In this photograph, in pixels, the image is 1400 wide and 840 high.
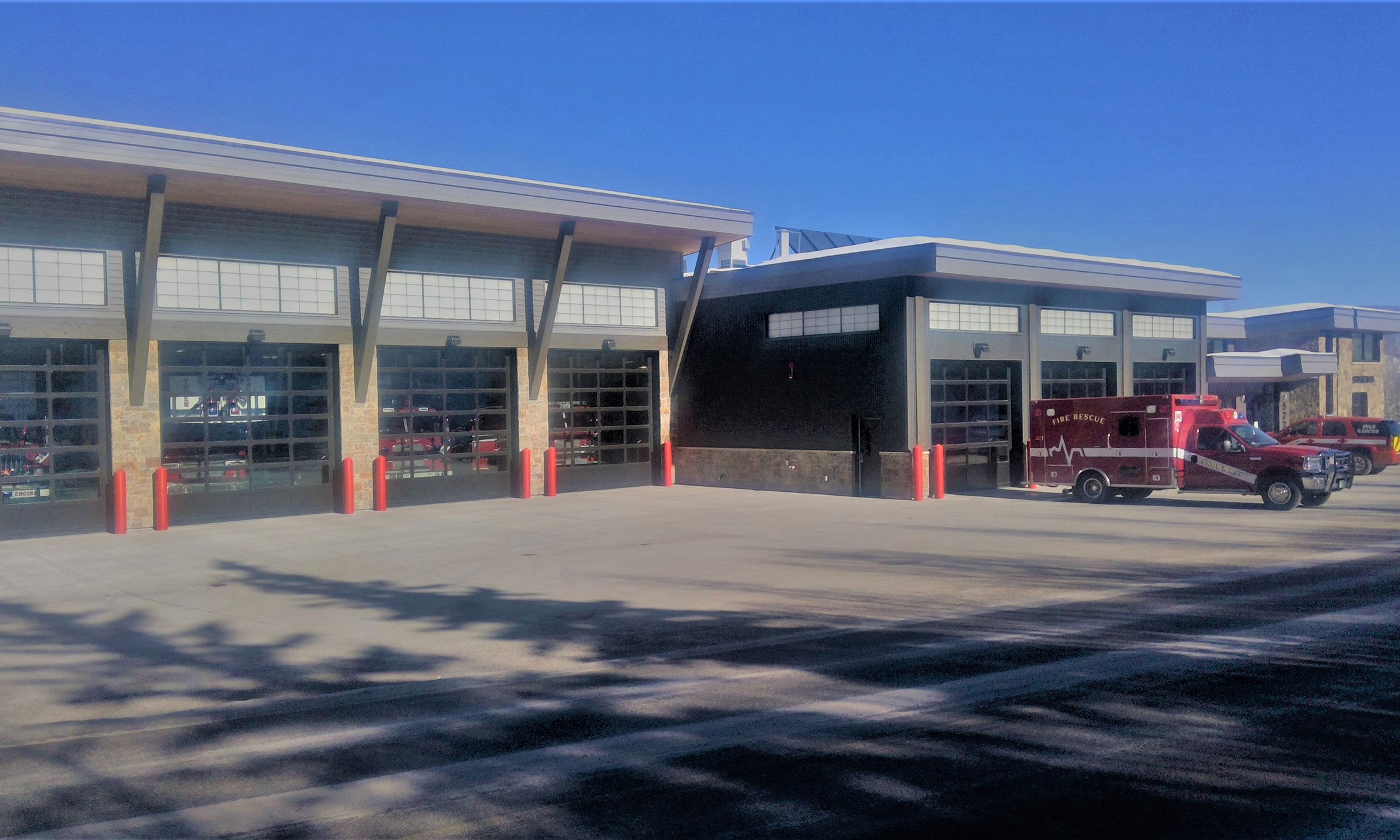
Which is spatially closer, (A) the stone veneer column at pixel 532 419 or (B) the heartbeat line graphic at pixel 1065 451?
(B) the heartbeat line graphic at pixel 1065 451

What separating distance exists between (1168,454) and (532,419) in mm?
14615

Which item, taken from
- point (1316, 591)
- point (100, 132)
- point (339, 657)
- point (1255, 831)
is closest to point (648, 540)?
point (339, 657)

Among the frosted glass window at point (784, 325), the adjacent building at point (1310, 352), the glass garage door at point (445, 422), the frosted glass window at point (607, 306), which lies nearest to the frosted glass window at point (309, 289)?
the glass garage door at point (445, 422)

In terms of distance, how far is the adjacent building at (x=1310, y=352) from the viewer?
149 feet

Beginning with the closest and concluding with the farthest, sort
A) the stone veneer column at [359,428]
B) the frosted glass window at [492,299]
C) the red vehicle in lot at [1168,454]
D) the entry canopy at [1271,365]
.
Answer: the red vehicle in lot at [1168,454], the stone veneer column at [359,428], the frosted glass window at [492,299], the entry canopy at [1271,365]

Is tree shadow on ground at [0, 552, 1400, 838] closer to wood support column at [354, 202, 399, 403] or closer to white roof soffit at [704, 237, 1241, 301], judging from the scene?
wood support column at [354, 202, 399, 403]

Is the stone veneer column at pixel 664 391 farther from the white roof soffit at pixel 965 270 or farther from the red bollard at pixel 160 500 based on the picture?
the red bollard at pixel 160 500

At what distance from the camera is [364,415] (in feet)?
79.2

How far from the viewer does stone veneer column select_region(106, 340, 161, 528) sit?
20.8m

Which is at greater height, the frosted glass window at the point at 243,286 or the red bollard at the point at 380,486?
the frosted glass window at the point at 243,286

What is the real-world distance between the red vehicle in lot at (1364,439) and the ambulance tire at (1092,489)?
372 inches

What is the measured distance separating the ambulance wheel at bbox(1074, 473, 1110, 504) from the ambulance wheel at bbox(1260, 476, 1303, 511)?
3157 mm

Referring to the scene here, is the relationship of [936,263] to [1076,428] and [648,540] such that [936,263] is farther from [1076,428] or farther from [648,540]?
[648,540]

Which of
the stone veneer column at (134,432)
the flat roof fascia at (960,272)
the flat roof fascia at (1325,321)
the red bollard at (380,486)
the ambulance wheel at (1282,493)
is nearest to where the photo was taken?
the stone veneer column at (134,432)
